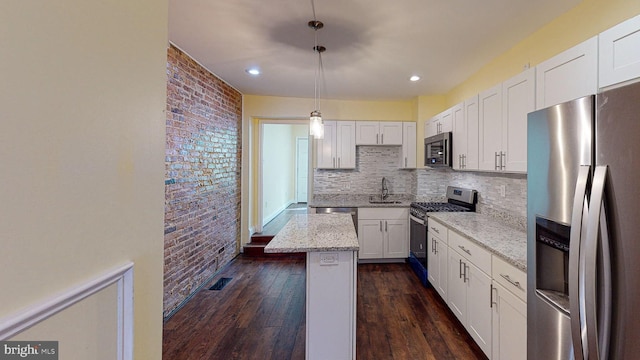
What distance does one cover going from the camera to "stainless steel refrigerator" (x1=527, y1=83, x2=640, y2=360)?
0.94m

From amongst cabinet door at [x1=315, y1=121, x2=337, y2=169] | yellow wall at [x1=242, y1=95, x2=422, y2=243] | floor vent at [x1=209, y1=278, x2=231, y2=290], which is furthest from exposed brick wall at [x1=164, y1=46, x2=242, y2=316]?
cabinet door at [x1=315, y1=121, x2=337, y2=169]

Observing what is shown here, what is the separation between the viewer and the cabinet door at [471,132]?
278 centimetres

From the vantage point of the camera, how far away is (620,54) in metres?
1.33

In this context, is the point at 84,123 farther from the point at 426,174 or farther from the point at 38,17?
the point at 426,174

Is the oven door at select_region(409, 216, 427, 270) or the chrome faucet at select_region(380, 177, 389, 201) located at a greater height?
the chrome faucet at select_region(380, 177, 389, 201)

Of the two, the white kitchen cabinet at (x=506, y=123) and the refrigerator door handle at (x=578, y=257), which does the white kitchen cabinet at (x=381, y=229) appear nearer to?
the white kitchen cabinet at (x=506, y=123)

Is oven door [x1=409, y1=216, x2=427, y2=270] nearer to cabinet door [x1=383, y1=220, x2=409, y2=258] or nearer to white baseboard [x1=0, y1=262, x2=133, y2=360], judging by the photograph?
cabinet door [x1=383, y1=220, x2=409, y2=258]

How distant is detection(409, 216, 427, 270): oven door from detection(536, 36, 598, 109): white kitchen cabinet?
1956 millimetres

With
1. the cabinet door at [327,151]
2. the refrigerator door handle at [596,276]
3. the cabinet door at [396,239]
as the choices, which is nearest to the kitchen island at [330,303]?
the refrigerator door handle at [596,276]

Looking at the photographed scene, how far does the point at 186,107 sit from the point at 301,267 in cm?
260

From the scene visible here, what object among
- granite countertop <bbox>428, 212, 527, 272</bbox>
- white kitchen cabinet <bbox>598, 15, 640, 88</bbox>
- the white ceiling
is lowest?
granite countertop <bbox>428, 212, 527, 272</bbox>

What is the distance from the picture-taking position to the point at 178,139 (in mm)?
2744

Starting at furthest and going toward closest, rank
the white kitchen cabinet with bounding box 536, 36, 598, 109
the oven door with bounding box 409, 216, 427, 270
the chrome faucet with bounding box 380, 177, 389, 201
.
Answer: the chrome faucet with bounding box 380, 177, 389, 201 → the oven door with bounding box 409, 216, 427, 270 → the white kitchen cabinet with bounding box 536, 36, 598, 109

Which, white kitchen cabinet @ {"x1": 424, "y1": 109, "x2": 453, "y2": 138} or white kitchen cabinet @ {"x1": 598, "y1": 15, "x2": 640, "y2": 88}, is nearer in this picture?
white kitchen cabinet @ {"x1": 598, "y1": 15, "x2": 640, "y2": 88}
